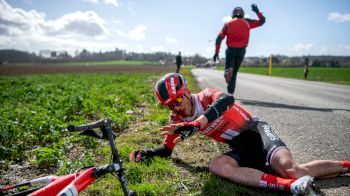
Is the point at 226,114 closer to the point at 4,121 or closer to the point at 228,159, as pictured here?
the point at 228,159

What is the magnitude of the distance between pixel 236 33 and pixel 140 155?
19.7 ft

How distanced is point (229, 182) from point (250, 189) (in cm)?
29

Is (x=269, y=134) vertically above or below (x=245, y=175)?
above

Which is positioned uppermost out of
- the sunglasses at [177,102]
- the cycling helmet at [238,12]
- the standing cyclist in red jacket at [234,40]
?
the cycling helmet at [238,12]

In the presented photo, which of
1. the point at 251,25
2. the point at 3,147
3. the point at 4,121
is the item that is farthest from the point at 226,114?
the point at 251,25

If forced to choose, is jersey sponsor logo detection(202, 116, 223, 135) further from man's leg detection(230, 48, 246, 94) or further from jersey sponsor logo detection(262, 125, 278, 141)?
man's leg detection(230, 48, 246, 94)

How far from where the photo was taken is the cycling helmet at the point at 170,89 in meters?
4.00

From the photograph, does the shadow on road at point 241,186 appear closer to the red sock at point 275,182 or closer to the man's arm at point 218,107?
the red sock at point 275,182

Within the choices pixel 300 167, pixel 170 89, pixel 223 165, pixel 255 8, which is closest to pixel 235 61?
pixel 255 8

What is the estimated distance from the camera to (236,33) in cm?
936

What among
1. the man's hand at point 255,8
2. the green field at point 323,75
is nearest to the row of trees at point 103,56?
the green field at point 323,75

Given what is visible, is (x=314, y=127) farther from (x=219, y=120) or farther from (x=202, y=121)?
(x=202, y=121)

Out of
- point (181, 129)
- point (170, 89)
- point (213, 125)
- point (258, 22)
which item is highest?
point (258, 22)

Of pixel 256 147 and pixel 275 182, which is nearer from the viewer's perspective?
pixel 275 182
